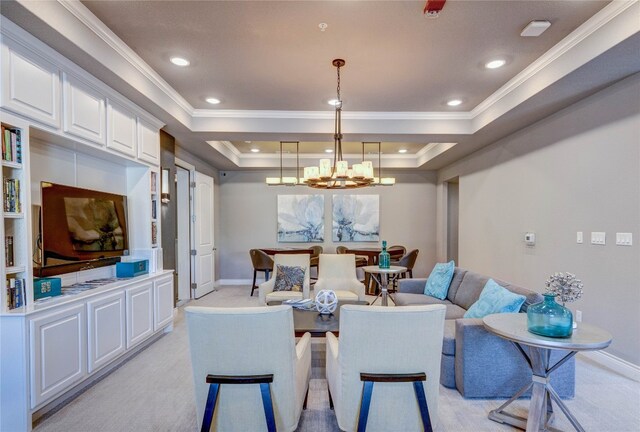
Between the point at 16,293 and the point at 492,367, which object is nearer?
the point at 16,293

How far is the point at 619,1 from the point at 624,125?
1117 mm

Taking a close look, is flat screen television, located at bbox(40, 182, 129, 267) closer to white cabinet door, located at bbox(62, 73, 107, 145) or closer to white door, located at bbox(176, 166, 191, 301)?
white cabinet door, located at bbox(62, 73, 107, 145)

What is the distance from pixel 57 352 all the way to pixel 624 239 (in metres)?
4.59

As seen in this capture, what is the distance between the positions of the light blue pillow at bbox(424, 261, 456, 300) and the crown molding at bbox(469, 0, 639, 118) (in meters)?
2.07

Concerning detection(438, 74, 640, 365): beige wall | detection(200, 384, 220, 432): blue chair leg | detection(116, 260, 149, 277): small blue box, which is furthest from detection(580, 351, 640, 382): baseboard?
detection(116, 260, 149, 277): small blue box

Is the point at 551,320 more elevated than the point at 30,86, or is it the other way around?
the point at 30,86

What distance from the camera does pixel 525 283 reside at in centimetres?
430

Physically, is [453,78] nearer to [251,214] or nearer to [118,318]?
[118,318]

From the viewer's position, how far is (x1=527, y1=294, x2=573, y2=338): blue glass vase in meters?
1.88

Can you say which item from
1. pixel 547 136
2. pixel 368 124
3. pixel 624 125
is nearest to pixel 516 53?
pixel 624 125

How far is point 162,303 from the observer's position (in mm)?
3824

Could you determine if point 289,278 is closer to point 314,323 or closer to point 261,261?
point 261,261

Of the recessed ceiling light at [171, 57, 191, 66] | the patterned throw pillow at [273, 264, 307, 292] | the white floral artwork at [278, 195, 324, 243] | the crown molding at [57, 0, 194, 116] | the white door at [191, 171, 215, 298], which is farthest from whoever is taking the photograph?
the white floral artwork at [278, 195, 324, 243]

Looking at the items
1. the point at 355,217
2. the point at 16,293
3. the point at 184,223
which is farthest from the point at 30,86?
the point at 355,217
